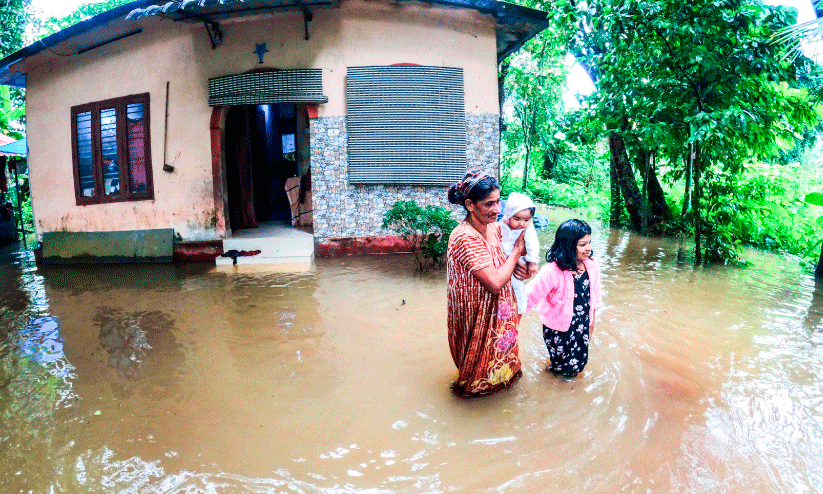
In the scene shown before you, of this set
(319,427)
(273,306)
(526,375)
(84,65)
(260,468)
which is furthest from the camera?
(84,65)

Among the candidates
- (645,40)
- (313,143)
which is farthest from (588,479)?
(313,143)

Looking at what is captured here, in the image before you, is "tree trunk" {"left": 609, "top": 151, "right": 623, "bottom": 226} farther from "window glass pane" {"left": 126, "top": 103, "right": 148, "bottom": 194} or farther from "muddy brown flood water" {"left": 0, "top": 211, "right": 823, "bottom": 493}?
"window glass pane" {"left": 126, "top": 103, "right": 148, "bottom": 194}

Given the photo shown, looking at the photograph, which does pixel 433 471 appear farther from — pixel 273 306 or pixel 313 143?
pixel 313 143

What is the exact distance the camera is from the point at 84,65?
8.99 m

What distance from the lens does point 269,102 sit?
7.85 metres

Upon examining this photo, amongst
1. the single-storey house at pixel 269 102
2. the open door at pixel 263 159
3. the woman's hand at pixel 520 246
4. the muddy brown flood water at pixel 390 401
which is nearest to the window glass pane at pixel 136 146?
the single-storey house at pixel 269 102

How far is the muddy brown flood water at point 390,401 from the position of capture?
2.46 metres

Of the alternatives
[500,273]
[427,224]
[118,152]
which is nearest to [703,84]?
[427,224]

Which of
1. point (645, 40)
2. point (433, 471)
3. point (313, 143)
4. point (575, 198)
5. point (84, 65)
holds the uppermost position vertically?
point (84, 65)

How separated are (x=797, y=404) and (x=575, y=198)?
16.2m

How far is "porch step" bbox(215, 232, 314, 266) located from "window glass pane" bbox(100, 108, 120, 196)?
266 centimetres

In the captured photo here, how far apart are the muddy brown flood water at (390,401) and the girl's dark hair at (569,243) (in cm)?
88

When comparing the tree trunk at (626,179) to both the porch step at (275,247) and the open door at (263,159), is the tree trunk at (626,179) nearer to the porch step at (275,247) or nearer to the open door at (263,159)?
the open door at (263,159)

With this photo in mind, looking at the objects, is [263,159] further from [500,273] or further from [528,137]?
[528,137]
